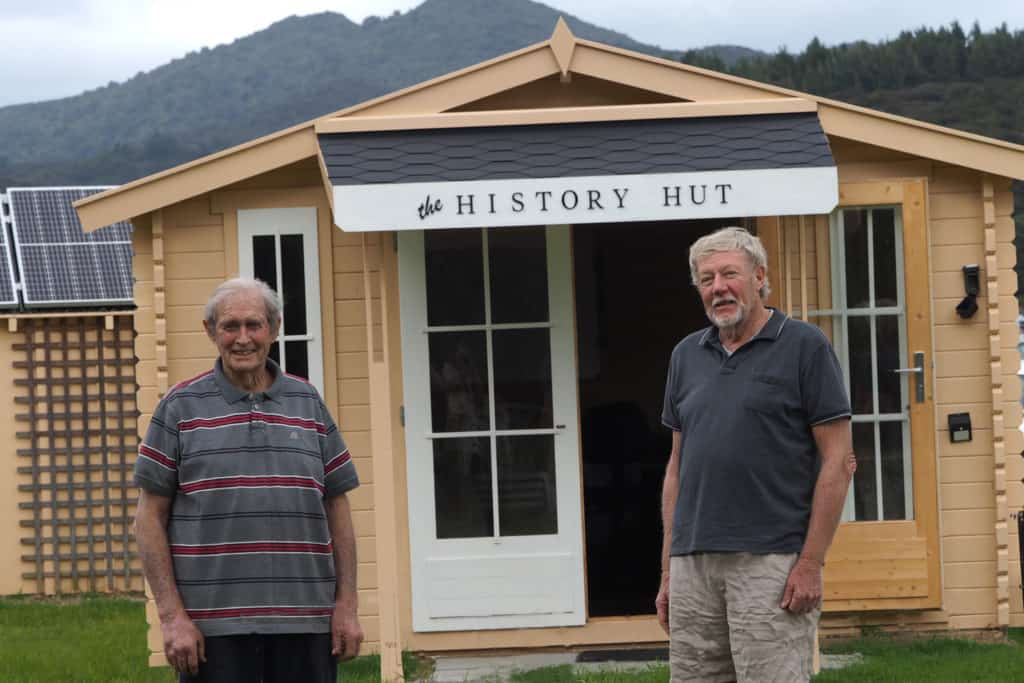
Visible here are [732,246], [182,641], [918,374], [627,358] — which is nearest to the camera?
[182,641]

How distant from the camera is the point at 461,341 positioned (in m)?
7.32

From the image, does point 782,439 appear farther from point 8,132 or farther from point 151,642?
point 8,132

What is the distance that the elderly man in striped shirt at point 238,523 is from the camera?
149 inches

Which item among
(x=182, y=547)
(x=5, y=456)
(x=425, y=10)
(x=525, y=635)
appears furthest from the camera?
(x=425, y=10)

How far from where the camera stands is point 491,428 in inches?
287

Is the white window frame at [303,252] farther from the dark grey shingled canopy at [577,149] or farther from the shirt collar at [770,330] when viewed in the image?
the shirt collar at [770,330]

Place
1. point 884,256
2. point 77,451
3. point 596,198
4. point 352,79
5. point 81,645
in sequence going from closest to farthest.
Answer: point 596,198
point 884,256
point 81,645
point 77,451
point 352,79

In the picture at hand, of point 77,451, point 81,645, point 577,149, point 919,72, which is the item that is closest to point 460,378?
point 577,149

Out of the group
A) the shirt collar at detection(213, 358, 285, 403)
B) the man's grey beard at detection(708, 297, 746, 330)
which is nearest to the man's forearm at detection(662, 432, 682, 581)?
the man's grey beard at detection(708, 297, 746, 330)

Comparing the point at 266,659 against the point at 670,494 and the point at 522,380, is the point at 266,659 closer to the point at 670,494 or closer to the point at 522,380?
the point at 670,494

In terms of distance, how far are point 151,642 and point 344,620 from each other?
377 cm

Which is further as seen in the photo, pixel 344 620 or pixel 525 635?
pixel 525 635

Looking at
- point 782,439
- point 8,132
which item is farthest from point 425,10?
point 782,439

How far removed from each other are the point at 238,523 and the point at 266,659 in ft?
1.20
